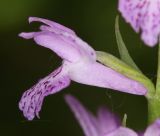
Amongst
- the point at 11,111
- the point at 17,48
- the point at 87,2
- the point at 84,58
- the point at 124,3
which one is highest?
the point at 124,3

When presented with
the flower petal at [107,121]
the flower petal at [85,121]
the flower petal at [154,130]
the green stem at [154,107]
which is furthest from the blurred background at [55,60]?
the flower petal at [154,130]

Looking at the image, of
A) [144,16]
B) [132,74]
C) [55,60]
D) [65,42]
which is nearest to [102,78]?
[132,74]

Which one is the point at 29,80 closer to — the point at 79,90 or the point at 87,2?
the point at 79,90

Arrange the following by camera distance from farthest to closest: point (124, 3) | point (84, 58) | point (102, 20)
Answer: point (102, 20) < point (84, 58) < point (124, 3)

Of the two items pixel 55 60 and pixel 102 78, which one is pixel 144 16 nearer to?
pixel 102 78

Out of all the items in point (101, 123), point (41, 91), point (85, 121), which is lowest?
point (101, 123)

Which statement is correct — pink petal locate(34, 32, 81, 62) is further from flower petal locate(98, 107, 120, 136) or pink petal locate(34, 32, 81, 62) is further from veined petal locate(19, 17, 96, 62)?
flower petal locate(98, 107, 120, 136)

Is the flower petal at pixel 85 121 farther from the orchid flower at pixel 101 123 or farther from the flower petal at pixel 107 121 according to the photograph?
the flower petal at pixel 107 121

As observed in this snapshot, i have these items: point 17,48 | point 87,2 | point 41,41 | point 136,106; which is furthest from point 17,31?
point 41,41

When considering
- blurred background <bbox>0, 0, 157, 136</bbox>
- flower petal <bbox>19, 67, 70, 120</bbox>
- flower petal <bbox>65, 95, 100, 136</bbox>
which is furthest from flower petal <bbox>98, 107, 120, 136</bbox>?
Answer: blurred background <bbox>0, 0, 157, 136</bbox>
